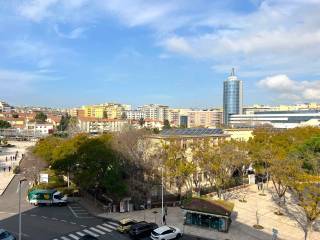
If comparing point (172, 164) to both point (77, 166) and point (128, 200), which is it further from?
point (77, 166)

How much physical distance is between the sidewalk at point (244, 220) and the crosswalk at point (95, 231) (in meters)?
2.08

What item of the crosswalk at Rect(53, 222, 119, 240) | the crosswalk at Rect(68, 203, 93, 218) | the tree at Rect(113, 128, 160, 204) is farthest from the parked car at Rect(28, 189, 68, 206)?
the crosswalk at Rect(53, 222, 119, 240)

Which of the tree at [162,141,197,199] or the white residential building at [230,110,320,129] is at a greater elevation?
the white residential building at [230,110,320,129]

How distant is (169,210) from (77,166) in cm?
1252

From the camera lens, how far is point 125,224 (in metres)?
31.9

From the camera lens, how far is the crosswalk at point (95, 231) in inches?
1180

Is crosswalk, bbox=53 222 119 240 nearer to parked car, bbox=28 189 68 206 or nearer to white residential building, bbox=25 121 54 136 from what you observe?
parked car, bbox=28 189 68 206

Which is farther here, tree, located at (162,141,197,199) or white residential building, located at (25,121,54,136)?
white residential building, located at (25,121,54,136)

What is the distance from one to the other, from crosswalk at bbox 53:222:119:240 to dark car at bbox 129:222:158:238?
2.89m

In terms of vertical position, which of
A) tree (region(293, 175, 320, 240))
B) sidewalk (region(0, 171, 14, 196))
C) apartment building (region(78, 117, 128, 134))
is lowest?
sidewalk (region(0, 171, 14, 196))

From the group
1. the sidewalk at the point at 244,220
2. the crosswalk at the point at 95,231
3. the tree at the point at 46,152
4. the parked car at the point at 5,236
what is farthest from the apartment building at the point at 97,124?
the parked car at the point at 5,236

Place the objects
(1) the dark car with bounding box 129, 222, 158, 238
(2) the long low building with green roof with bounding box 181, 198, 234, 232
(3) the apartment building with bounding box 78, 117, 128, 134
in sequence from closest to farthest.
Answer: (1) the dark car with bounding box 129, 222, 158, 238, (2) the long low building with green roof with bounding box 181, 198, 234, 232, (3) the apartment building with bounding box 78, 117, 128, 134

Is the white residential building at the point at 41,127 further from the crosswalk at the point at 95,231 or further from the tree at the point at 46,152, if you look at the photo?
the crosswalk at the point at 95,231

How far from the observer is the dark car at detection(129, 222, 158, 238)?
30.3m
